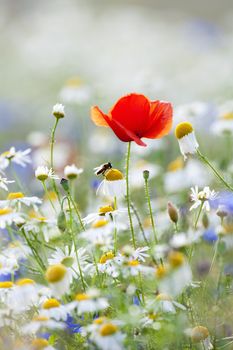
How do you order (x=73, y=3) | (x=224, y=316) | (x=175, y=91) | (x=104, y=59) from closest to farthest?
1. (x=224, y=316)
2. (x=175, y=91)
3. (x=104, y=59)
4. (x=73, y=3)

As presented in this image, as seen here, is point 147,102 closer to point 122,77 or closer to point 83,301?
point 83,301

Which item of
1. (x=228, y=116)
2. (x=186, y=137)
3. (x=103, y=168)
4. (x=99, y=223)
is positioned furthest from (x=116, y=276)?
(x=228, y=116)

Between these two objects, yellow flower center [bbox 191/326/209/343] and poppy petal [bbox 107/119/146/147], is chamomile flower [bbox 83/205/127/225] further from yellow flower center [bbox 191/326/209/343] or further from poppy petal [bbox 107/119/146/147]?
yellow flower center [bbox 191/326/209/343]

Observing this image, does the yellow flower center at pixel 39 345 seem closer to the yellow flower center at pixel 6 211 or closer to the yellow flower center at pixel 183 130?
the yellow flower center at pixel 6 211

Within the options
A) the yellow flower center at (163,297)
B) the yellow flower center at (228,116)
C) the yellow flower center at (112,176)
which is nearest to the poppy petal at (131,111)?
the yellow flower center at (112,176)

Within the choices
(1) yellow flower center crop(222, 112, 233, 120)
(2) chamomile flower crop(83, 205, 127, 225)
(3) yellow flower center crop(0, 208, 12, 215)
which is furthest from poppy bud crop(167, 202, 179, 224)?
(1) yellow flower center crop(222, 112, 233, 120)

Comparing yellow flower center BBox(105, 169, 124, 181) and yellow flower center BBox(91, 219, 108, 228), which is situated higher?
yellow flower center BBox(105, 169, 124, 181)

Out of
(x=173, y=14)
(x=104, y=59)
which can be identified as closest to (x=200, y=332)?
(x=104, y=59)
